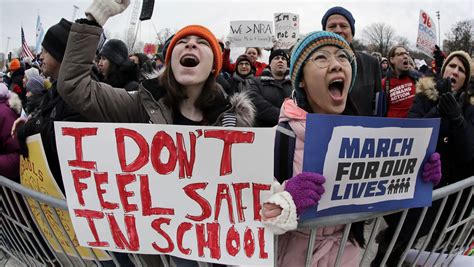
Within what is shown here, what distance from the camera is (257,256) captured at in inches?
61.7

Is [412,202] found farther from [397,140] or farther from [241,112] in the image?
[241,112]

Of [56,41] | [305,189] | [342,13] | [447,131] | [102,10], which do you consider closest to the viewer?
[305,189]

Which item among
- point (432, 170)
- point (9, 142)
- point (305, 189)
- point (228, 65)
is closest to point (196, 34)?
point (305, 189)

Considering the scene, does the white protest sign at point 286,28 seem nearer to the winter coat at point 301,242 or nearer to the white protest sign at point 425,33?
the white protest sign at point 425,33

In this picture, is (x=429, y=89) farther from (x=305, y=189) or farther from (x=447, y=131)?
(x=305, y=189)

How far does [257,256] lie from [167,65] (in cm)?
120

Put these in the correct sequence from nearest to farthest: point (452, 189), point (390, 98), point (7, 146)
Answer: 1. point (452, 189)
2. point (7, 146)
3. point (390, 98)

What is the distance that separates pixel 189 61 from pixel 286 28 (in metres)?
7.48

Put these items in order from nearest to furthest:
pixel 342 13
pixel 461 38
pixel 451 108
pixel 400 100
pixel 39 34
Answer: pixel 451 108
pixel 342 13
pixel 400 100
pixel 39 34
pixel 461 38

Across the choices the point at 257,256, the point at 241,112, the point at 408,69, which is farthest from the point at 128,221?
the point at 408,69

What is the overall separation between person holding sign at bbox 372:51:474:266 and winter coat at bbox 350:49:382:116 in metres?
0.36

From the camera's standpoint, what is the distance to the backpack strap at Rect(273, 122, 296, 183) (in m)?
1.82

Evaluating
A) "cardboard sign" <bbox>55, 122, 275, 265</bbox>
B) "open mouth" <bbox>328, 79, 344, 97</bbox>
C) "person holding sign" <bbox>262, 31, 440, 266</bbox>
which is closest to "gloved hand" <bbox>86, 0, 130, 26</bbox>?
"cardboard sign" <bbox>55, 122, 275, 265</bbox>

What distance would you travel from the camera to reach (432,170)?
1803 mm
